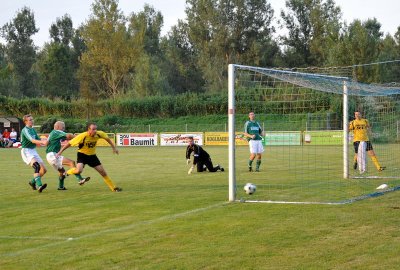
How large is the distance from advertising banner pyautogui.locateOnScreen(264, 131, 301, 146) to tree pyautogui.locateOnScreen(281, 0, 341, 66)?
43.1 metres

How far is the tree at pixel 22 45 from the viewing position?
322 ft

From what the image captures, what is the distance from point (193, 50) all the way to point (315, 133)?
61.1m

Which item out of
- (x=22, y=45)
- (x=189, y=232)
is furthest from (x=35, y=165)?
(x=22, y=45)

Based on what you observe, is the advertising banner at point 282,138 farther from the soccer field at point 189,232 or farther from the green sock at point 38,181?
the green sock at point 38,181

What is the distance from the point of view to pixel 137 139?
55.3 metres

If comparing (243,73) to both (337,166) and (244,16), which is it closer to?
(337,166)

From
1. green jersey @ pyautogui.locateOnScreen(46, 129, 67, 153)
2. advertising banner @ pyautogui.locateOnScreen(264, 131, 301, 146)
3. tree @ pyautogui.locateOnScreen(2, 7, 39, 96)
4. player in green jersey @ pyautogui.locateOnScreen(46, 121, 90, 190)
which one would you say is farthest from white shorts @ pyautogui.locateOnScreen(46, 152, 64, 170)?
tree @ pyautogui.locateOnScreen(2, 7, 39, 96)

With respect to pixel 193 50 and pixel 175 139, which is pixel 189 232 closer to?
pixel 175 139

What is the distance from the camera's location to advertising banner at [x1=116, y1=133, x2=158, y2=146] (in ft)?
180

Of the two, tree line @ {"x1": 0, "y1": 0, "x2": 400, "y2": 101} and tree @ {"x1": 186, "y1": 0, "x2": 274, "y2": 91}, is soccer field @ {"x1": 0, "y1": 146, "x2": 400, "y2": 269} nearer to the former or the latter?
tree line @ {"x1": 0, "y1": 0, "x2": 400, "y2": 101}

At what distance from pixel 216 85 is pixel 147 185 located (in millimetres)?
62092

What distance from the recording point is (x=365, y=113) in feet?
82.9

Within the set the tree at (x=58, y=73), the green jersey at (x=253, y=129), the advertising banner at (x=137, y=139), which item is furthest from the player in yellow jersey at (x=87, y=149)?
the tree at (x=58, y=73)

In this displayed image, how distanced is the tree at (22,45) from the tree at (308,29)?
38185 millimetres
